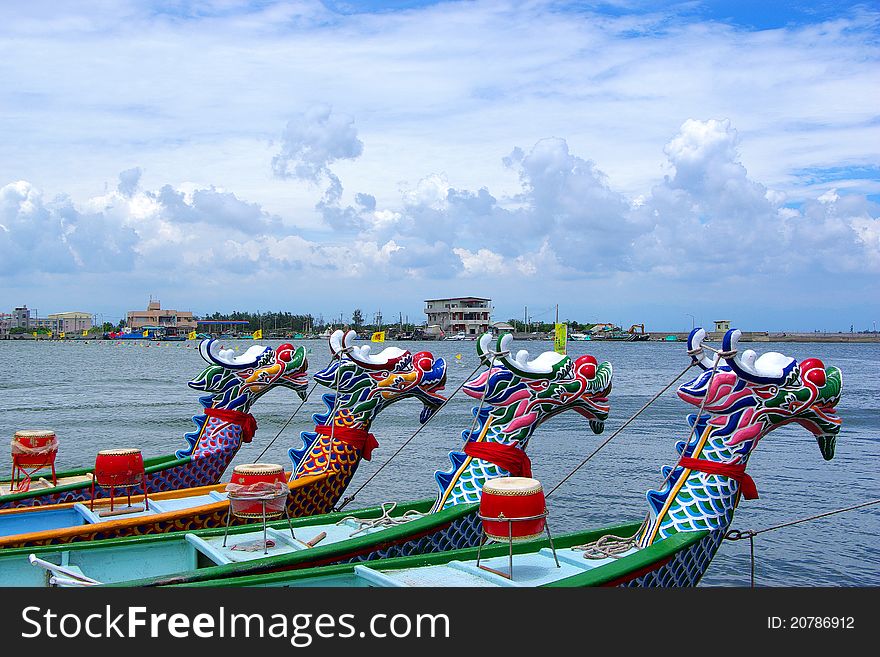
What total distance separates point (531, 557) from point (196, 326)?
516 ft

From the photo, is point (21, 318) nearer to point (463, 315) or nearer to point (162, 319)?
point (162, 319)

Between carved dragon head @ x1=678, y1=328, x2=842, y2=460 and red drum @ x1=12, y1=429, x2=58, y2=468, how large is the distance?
872 centimetres

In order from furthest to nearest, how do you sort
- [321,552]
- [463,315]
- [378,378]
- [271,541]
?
1. [463,315]
2. [378,378]
3. [271,541]
4. [321,552]

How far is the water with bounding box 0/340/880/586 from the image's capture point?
14.5 meters

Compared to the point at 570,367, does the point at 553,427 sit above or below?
below

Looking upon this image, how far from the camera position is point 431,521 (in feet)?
30.3

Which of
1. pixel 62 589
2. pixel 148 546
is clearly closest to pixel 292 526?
pixel 148 546

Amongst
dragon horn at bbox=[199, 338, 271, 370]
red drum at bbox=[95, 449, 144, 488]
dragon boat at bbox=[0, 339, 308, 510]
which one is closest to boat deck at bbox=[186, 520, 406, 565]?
red drum at bbox=[95, 449, 144, 488]

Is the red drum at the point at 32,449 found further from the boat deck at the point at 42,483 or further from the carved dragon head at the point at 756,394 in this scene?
the carved dragon head at the point at 756,394

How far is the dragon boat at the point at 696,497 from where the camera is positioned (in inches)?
306

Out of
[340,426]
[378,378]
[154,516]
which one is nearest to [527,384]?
[378,378]

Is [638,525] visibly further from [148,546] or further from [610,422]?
[610,422]

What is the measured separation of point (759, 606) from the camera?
631cm

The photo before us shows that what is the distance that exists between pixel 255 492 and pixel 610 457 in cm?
1649
